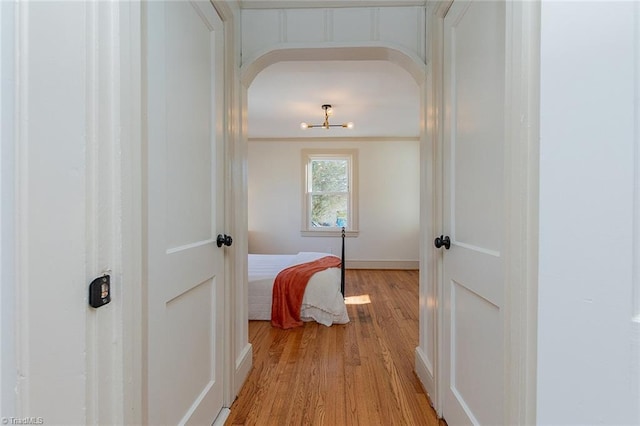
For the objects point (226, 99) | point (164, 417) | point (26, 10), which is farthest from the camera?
point (226, 99)

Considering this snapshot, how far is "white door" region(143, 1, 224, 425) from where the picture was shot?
1.00 meters

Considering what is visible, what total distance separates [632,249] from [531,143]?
0.86 ft

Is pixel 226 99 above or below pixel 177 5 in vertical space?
below

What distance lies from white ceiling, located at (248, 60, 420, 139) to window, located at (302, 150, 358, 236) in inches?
25.6

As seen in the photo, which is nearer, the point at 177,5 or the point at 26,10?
the point at 26,10

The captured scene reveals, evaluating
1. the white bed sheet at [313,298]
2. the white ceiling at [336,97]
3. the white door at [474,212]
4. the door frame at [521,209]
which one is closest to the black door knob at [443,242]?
the white door at [474,212]

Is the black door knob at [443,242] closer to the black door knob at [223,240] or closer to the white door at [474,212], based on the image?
the white door at [474,212]

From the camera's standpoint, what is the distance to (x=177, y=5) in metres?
1.17

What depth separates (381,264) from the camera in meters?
5.88

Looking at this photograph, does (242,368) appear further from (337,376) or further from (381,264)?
(381,264)

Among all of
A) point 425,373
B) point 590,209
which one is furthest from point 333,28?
point 425,373

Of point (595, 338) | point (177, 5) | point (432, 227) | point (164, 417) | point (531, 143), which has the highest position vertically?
point (177, 5)

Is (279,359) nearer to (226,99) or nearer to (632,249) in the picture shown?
(226,99)

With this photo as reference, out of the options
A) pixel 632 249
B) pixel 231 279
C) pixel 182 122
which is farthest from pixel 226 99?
pixel 632 249
